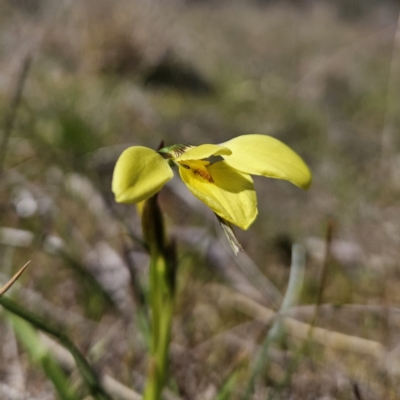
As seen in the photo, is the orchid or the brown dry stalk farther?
the brown dry stalk

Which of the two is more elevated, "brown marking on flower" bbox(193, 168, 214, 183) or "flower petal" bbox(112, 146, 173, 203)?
"flower petal" bbox(112, 146, 173, 203)

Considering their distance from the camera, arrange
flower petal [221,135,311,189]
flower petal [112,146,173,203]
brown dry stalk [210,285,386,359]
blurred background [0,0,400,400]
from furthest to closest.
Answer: brown dry stalk [210,285,386,359]
blurred background [0,0,400,400]
flower petal [221,135,311,189]
flower petal [112,146,173,203]

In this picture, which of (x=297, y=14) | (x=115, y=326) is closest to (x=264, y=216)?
(x=115, y=326)

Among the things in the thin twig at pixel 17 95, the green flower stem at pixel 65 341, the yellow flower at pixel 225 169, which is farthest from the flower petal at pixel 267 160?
the thin twig at pixel 17 95

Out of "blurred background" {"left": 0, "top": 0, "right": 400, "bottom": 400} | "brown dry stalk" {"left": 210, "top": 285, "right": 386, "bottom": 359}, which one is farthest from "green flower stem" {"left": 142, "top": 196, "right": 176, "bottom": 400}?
"brown dry stalk" {"left": 210, "top": 285, "right": 386, "bottom": 359}

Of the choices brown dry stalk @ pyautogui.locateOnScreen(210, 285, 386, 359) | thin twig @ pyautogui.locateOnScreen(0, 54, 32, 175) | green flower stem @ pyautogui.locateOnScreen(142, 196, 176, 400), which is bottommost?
brown dry stalk @ pyautogui.locateOnScreen(210, 285, 386, 359)

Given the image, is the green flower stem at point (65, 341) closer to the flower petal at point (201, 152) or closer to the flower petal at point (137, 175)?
the flower petal at point (137, 175)

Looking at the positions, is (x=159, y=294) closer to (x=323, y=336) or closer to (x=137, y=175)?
(x=137, y=175)

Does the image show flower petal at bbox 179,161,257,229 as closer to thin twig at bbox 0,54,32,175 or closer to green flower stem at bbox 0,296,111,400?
green flower stem at bbox 0,296,111,400
